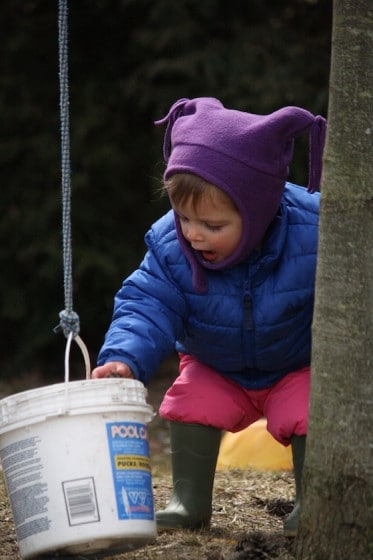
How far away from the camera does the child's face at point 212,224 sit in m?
3.34

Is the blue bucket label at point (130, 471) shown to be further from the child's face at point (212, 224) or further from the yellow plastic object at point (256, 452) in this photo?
the yellow plastic object at point (256, 452)

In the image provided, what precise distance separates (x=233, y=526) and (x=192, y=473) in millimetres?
229

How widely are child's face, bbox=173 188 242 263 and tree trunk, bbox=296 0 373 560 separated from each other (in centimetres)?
60

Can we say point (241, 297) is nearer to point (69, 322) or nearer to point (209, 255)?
point (209, 255)

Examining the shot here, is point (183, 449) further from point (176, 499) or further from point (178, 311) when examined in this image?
point (178, 311)

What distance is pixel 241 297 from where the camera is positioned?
3.50 m

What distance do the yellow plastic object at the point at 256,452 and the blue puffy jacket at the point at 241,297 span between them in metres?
2.02

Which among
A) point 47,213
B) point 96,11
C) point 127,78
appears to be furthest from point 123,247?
point 96,11

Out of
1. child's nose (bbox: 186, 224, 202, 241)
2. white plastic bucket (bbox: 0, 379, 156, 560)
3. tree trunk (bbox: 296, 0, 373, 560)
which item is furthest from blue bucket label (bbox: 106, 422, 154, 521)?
child's nose (bbox: 186, 224, 202, 241)

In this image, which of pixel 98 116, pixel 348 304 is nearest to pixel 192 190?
pixel 348 304

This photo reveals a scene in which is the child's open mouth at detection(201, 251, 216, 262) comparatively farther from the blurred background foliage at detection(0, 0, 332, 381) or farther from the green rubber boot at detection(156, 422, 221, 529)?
the blurred background foliage at detection(0, 0, 332, 381)

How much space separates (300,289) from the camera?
11.5 feet

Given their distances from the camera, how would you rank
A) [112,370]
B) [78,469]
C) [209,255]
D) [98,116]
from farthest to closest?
1. [98,116]
2. [209,255]
3. [112,370]
4. [78,469]

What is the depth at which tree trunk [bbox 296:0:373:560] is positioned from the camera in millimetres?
2773
